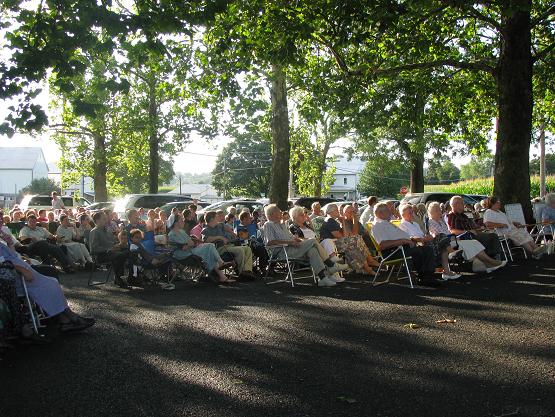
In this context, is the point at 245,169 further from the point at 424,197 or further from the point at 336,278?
the point at 336,278

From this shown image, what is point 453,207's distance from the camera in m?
10.9

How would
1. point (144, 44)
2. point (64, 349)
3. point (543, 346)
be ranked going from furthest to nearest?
point (144, 44), point (64, 349), point (543, 346)

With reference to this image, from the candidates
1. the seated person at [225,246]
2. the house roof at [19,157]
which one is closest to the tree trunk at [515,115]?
the seated person at [225,246]

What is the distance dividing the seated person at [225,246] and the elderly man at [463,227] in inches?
153

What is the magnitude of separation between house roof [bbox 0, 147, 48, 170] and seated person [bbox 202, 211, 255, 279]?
9901 cm

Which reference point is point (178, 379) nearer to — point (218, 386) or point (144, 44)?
point (218, 386)

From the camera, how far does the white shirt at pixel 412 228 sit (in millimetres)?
9930

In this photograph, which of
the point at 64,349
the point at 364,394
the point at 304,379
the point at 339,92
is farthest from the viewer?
the point at 339,92

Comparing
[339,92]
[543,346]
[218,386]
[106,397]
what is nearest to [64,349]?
[106,397]

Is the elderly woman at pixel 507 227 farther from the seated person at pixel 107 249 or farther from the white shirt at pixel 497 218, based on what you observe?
the seated person at pixel 107 249

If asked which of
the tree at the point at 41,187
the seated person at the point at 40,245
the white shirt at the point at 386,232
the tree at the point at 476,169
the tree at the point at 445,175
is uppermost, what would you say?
the tree at the point at 476,169

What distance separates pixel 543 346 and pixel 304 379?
243cm

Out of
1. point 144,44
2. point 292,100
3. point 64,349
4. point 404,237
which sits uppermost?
point 292,100

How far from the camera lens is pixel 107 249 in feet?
34.7
